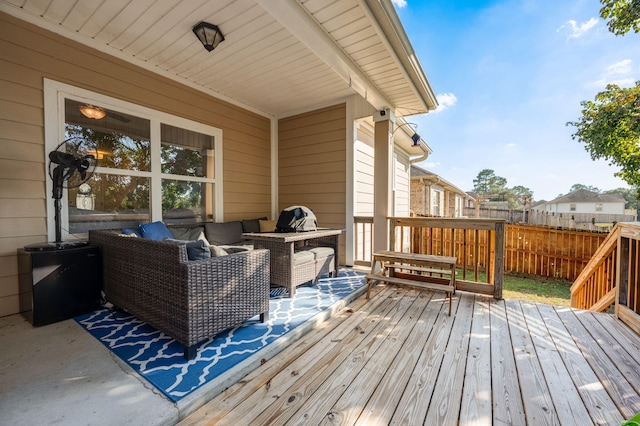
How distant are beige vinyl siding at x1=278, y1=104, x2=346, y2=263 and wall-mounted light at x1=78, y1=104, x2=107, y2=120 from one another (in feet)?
9.06

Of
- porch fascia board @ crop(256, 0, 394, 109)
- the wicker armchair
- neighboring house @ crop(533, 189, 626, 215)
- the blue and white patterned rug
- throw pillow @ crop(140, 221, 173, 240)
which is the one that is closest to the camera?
the blue and white patterned rug

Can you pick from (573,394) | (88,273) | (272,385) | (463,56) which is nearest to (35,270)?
(88,273)

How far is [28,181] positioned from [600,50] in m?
11.7

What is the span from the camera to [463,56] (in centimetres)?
737

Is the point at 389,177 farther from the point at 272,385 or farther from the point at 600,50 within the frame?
the point at 600,50

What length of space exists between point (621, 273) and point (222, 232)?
4736mm

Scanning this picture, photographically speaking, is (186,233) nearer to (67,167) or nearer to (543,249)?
(67,167)

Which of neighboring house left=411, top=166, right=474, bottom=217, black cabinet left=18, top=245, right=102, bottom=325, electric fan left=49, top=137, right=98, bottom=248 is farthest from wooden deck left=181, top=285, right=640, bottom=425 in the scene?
neighboring house left=411, top=166, right=474, bottom=217

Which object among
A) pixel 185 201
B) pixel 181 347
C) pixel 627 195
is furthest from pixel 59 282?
pixel 627 195

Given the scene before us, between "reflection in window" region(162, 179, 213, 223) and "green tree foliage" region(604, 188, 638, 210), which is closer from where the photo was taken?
"reflection in window" region(162, 179, 213, 223)

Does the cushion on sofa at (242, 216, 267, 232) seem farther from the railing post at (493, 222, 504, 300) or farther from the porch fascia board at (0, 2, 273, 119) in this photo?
the railing post at (493, 222, 504, 300)

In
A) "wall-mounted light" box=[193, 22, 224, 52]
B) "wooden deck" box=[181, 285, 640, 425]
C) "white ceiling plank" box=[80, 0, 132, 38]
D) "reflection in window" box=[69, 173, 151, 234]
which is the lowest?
"wooden deck" box=[181, 285, 640, 425]

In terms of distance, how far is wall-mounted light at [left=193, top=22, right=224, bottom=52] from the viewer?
2.54 m

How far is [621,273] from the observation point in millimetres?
2486
